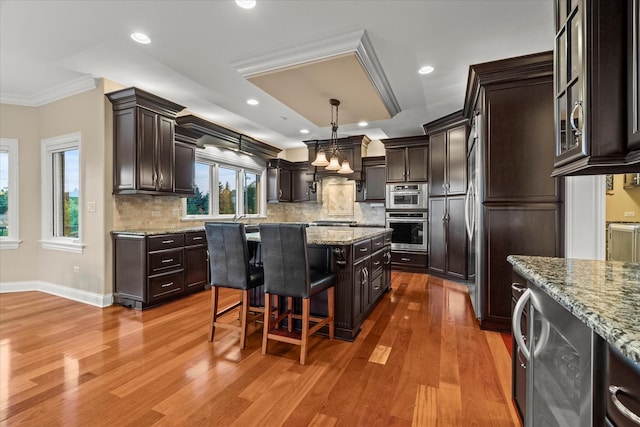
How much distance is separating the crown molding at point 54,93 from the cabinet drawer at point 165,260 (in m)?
2.21

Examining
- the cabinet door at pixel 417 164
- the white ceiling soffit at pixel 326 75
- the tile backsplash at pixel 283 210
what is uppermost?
the white ceiling soffit at pixel 326 75

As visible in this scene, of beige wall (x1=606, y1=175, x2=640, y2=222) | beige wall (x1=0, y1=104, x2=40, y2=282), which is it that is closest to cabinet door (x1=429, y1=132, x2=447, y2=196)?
beige wall (x1=606, y1=175, x2=640, y2=222)

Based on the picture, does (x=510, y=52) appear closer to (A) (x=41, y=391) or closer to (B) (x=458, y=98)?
(B) (x=458, y=98)

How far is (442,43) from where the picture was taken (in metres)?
2.79

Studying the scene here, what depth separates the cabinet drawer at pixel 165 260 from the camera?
3.57 meters

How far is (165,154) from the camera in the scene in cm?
401

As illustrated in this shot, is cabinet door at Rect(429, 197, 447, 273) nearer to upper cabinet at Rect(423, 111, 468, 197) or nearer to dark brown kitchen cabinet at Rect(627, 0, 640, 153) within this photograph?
upper cabinet at Rect(423, 111, 468, 197)

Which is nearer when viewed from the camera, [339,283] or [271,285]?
[271,285]

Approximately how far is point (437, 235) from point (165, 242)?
13.8 ft

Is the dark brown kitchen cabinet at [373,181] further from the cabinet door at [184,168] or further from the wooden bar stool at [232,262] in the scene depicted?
the wooden bar stool at [232,262]

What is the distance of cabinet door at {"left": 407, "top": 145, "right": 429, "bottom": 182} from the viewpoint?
555cm

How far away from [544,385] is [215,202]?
207 inches

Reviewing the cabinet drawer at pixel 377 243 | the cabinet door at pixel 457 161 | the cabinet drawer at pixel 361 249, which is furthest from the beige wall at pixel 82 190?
the cabinet door at pixel 457 161

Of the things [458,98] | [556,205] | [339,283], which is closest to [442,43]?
[458,98]
